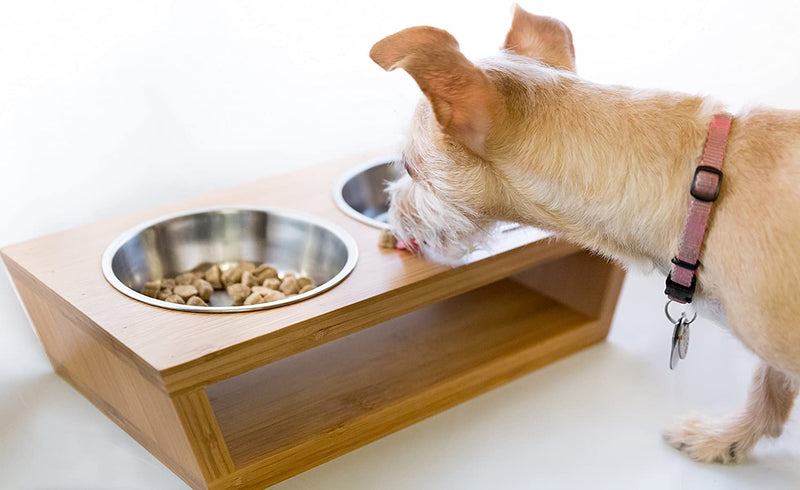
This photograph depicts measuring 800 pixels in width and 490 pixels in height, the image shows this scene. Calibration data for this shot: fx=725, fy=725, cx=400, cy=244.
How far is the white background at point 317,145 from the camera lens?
4.50 feet

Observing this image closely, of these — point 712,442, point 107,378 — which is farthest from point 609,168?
point 107,378

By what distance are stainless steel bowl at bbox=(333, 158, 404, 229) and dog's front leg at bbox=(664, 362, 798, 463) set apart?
0.84 metres

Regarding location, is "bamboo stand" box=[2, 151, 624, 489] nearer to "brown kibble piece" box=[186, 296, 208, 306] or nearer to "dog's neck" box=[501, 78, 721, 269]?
"brown kibble piece" box=[186, 296, 208, 306]

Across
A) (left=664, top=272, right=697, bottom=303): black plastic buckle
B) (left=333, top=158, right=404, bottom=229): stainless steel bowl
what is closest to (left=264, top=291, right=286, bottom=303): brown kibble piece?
(left=333, top=158, right=404, bottom=229): stainless steel bowl

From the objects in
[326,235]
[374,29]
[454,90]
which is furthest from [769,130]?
[374,29]

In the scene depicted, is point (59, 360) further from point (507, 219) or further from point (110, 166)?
point (507, 219)

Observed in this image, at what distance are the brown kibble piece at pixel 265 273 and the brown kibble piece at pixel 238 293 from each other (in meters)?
0.06

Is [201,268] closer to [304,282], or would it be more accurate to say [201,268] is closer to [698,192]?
[304,282]

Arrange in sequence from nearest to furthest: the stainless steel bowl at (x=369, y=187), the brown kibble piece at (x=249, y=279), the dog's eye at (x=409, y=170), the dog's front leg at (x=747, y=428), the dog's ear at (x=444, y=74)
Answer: the dog's ear at (x=444, y=74) → the dog's eye at (x=409, y=170) → the dog's front leg at (x=747, y=428) → the brown kibble piece at (x=249, y=279) → the stainless steel bowl at (x=369, y=187)

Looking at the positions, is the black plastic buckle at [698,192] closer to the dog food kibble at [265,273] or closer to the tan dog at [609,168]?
the tan dog at [609,168]

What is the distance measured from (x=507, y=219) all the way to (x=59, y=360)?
1.03 meters

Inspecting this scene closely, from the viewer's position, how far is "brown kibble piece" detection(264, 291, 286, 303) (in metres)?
1.44

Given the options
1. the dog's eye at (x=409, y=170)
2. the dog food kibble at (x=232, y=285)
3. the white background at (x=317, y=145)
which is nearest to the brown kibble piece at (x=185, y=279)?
the dog food kibble at (x=232, y=285)

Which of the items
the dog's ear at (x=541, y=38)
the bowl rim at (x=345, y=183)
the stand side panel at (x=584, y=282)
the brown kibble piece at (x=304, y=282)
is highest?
the dog's ear at (x=541, y=38)
